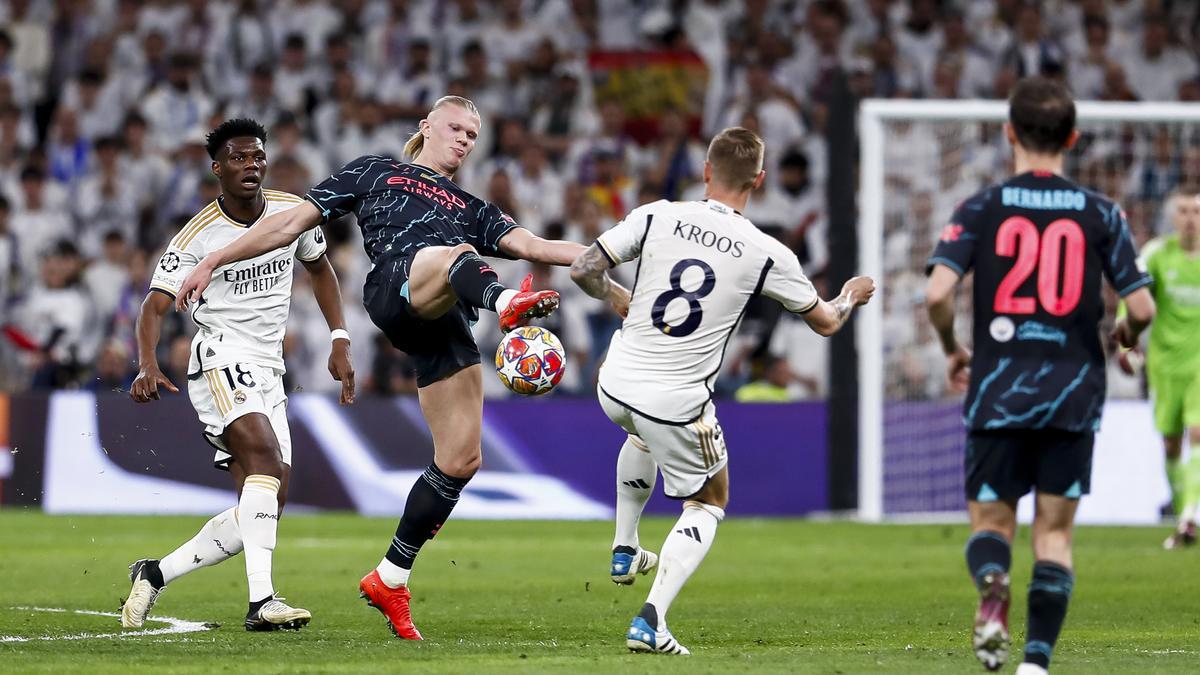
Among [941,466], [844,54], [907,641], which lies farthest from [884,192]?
[907,641]

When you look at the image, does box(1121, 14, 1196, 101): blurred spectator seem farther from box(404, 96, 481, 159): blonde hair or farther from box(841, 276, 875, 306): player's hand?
box(841, 276, 875, 306): player's hand

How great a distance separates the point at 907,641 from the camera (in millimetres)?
7828

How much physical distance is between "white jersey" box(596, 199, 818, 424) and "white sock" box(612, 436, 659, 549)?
2.29ft

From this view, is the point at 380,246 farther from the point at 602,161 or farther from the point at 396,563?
the point at 602,161

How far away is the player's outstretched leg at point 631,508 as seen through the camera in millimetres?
7816

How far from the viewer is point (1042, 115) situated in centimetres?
600

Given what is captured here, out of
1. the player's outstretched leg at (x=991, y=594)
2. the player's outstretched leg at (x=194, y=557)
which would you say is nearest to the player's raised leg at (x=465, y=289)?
the player's outstretched leg at (x=194, y=557)

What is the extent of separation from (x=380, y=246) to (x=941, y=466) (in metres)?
10.1

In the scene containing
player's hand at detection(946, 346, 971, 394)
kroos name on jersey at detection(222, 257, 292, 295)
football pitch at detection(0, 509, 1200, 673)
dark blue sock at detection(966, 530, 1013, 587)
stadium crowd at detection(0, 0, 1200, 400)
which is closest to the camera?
dark blue sock at detection(966, 530, 1013, 587)

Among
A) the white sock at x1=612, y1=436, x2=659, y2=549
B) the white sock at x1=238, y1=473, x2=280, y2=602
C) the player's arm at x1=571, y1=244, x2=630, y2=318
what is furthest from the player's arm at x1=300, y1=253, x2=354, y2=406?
the player's arm at x1=571, y1=244, x2=630, y2=318

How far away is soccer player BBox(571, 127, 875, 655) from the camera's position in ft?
23.4

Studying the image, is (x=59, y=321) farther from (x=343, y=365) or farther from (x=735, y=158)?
(x=735, y=158)

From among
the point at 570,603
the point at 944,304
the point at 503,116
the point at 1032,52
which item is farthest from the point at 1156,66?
the point at 944,304

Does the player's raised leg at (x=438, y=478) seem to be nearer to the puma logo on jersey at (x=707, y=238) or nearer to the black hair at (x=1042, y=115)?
the puma logo on jersey at (x=707, y=238)
